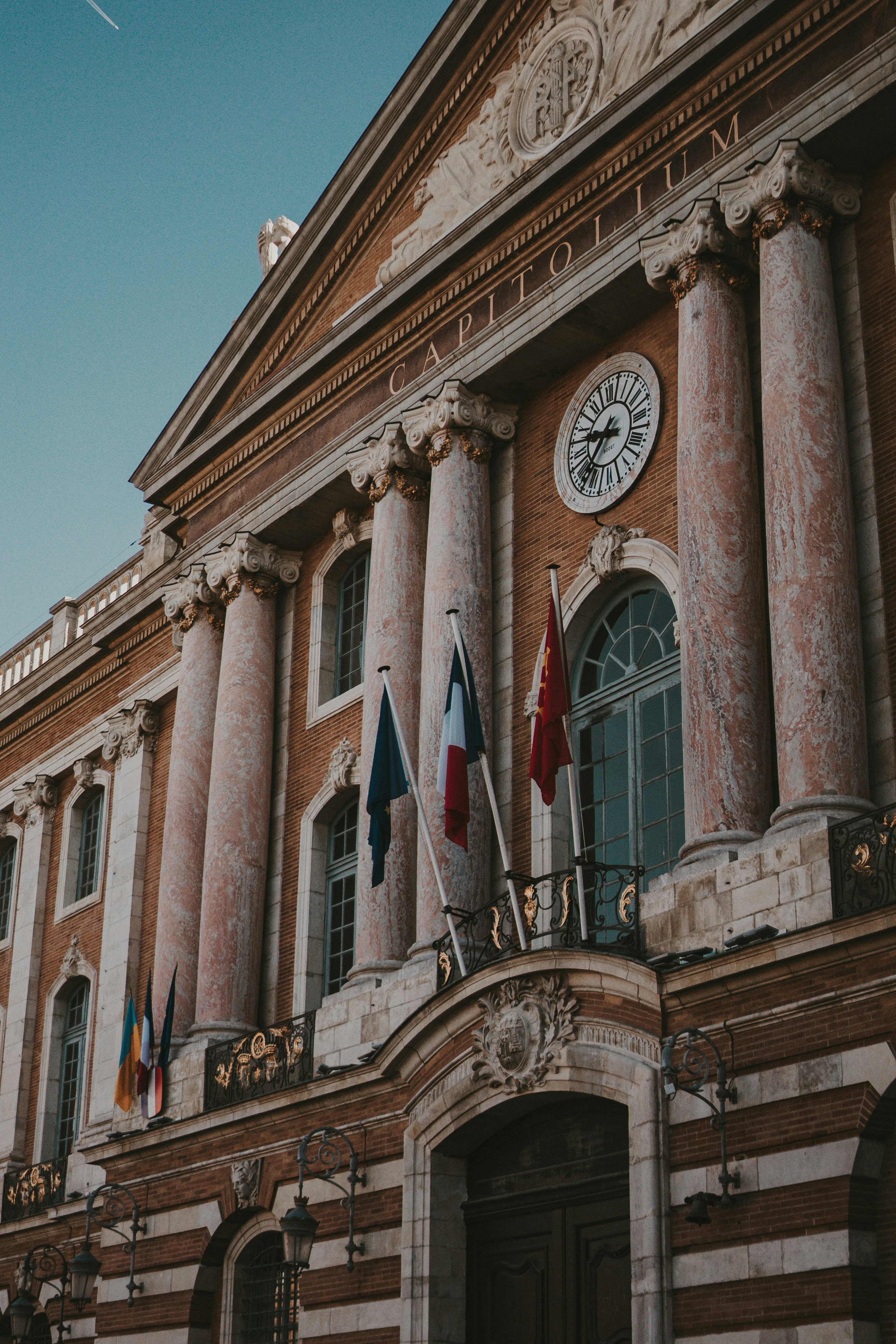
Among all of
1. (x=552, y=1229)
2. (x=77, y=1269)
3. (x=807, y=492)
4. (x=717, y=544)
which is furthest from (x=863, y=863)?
(x=77, y=1269)

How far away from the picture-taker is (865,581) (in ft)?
52.5

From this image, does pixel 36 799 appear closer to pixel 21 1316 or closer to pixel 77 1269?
pixel 21 1316

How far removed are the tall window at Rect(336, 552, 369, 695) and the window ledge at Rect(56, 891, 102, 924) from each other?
7560mm

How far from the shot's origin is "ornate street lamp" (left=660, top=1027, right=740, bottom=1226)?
1377 centimetres

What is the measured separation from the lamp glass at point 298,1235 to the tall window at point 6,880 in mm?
15716

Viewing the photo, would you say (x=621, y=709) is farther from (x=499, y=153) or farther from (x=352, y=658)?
(x=499, y=153)

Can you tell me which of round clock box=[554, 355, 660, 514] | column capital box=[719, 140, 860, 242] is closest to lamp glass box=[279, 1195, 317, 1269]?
round clock box=[554, 355, 660, 514]

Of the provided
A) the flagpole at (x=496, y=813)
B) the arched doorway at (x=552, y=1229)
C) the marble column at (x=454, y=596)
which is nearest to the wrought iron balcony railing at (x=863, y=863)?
the flagpole at (x=496, y=813)

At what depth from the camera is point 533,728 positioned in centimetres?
1822

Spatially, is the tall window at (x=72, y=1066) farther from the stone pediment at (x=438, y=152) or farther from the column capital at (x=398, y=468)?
the column capital at (x=398, y=468)

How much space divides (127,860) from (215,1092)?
6827mm

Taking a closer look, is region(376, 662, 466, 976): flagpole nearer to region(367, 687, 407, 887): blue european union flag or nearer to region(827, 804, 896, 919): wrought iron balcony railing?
region(367, 687, 407, 887): blue european union flag

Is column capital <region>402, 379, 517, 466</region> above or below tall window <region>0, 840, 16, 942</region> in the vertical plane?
above

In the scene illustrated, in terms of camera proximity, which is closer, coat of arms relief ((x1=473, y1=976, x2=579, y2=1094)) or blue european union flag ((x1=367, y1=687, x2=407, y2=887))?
coat of arms relief ((x1=473, y1=976, x2=579, y2=1094))
